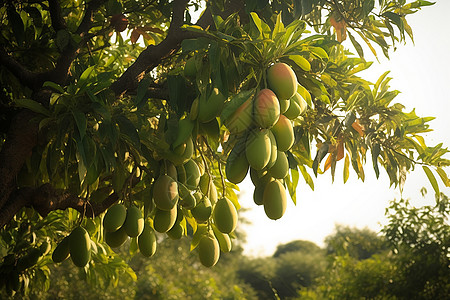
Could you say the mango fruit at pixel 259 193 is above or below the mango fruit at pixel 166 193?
above

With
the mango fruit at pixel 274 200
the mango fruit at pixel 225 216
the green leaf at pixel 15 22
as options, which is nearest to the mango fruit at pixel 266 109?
the mango fruit at pixel 274 200

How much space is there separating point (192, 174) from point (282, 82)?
448 millimetres

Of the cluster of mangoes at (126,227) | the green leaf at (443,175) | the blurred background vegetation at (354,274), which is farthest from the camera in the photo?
the blurred background vegetation at (354,274)

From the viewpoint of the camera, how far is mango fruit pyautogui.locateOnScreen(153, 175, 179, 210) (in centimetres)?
133

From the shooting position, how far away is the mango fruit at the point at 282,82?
109cm

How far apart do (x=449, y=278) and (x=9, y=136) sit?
15.4ft

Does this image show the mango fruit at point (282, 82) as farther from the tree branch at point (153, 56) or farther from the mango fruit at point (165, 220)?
the tree branch at point (153, 56)

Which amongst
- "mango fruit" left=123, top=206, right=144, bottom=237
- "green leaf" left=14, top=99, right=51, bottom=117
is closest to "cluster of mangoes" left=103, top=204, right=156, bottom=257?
"mango fruit" left=123, top=206, right=144, bottom=237

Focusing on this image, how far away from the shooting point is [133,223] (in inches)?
54.7

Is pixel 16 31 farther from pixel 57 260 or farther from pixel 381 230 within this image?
pixel 381 230

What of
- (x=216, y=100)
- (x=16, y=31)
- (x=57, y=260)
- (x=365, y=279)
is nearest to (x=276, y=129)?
(x=216, y=100)

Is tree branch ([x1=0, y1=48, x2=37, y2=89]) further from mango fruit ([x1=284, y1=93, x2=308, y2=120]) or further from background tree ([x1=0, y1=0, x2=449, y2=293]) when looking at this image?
mango fruit ([x1=284, y1=93, x2=308, y2=120])

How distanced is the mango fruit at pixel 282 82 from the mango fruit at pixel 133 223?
1.81 ft

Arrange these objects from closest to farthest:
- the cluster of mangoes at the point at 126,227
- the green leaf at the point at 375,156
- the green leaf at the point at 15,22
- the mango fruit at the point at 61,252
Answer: the cluster of mangoes at the point at 126,227 → the mango fruit at the point at 61,252 → the green leaf at the point at 375,156 → the green leaf at the point at 15,22
